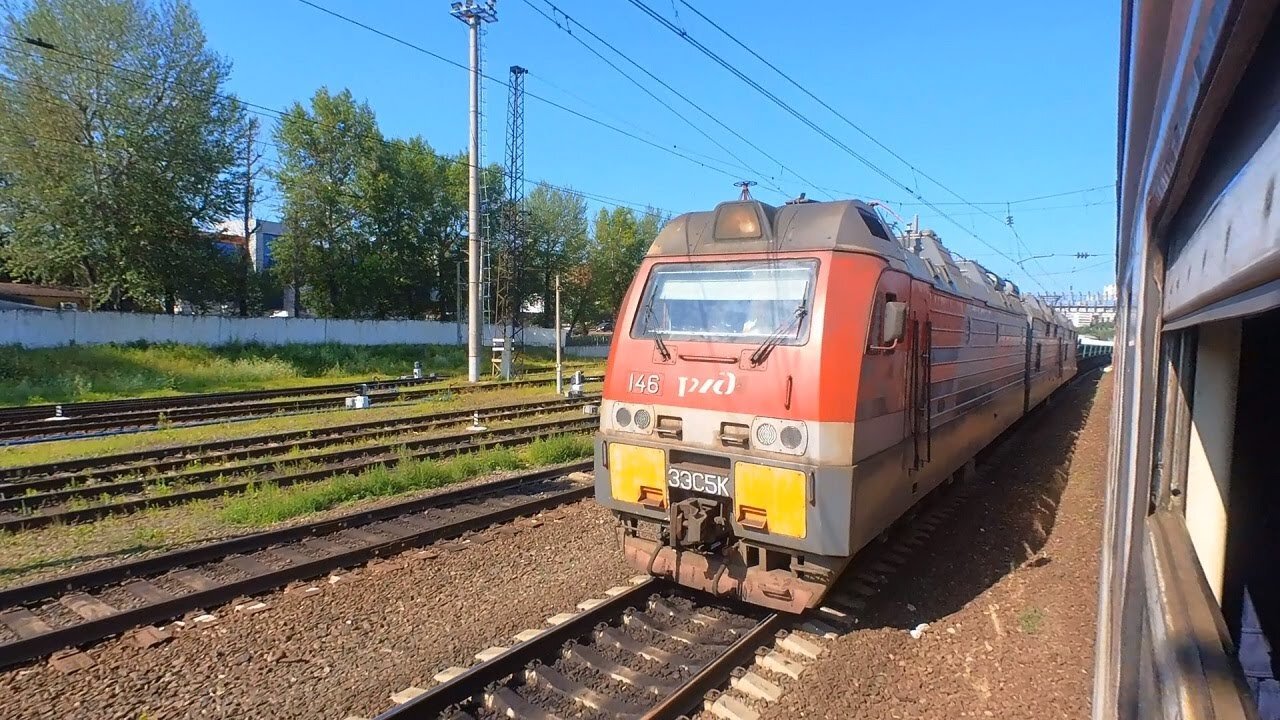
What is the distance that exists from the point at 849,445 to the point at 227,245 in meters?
47.5

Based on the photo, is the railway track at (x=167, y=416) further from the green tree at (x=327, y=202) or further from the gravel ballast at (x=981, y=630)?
the green tree at (x=327, y=202)

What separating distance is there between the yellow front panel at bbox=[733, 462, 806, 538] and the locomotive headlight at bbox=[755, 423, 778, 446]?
0.18m

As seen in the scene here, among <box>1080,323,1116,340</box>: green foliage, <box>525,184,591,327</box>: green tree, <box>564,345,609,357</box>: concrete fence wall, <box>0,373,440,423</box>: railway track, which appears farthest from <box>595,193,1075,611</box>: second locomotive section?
<box>1080,323,1116,340</box>: green foliage

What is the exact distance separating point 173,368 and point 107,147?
1008 cm

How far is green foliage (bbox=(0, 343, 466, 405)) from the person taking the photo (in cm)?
2145

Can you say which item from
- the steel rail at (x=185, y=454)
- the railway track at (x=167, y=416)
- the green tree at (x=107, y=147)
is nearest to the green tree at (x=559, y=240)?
the green tree at (x=107, y=147)

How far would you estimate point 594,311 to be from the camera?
59.4 metres

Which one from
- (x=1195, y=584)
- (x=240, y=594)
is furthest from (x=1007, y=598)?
(x=240, y=594)

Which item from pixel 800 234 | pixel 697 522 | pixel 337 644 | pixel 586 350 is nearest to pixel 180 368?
pixel 337 644

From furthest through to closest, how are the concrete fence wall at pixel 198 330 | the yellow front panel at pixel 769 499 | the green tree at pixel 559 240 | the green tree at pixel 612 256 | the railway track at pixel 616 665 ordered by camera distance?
the green tree at pixel 612 256, the green tree at pixel 559 240, the concrete fence wall at pixel 198 330, the yellow front panel at pixel 769 499, the railway track at pixel 616 665

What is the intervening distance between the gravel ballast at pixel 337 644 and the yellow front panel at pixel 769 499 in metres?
1.73

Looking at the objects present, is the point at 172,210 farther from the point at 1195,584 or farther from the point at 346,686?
the point at 1195,584

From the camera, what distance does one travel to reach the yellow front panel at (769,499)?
4840 millimetres

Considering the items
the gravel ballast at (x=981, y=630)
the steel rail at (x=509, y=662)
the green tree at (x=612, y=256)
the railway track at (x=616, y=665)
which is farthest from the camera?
the green tree at (x=612, y=256)
